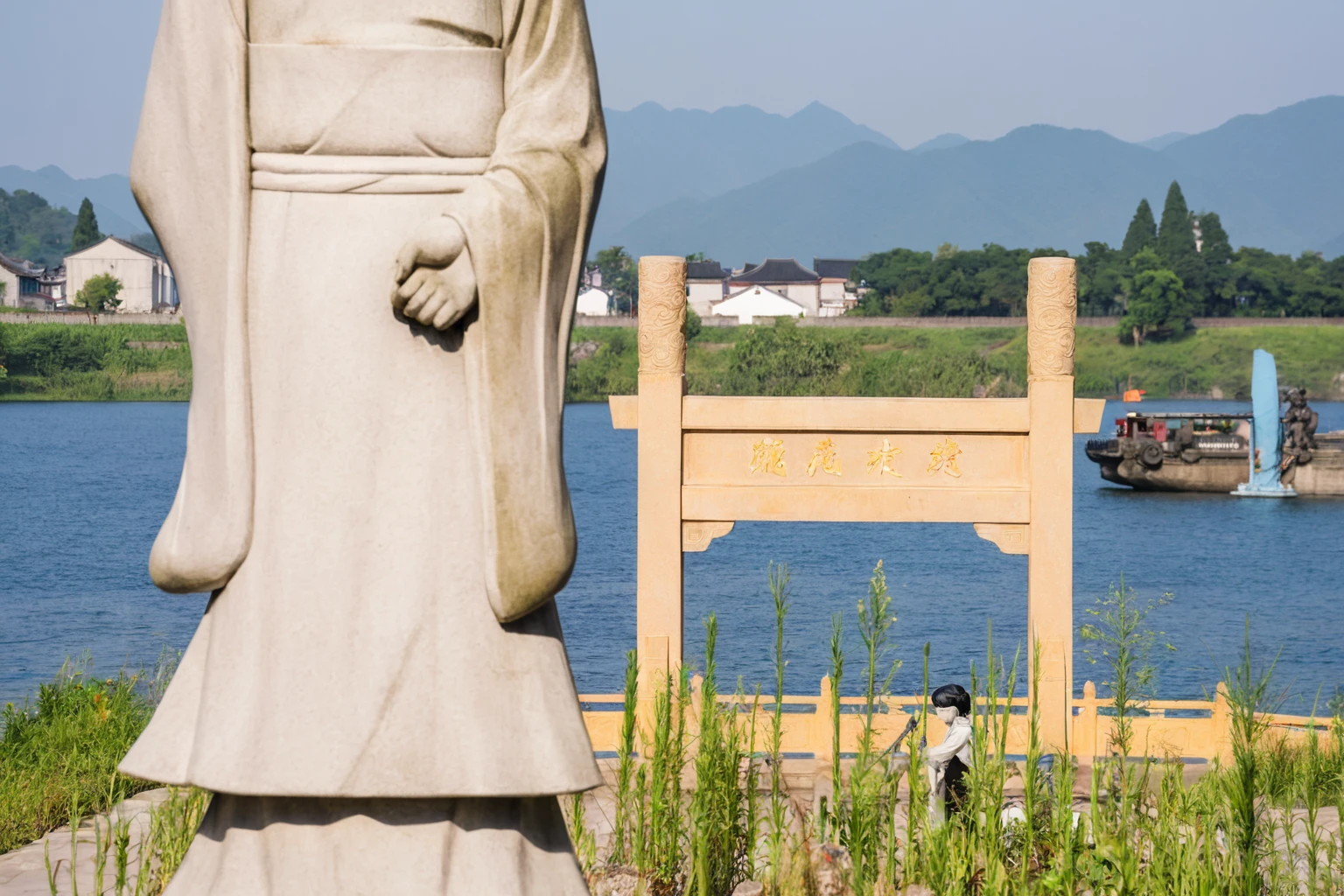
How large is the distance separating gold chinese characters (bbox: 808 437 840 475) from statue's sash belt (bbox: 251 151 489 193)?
578 centimetres

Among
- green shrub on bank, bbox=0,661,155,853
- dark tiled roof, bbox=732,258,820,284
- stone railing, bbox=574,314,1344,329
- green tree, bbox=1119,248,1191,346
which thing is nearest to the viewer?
green shrub on bank, bbox=0,661,155,853

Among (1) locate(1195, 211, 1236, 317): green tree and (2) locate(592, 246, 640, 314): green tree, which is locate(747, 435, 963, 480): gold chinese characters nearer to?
(1) locate(1195, 211, 1236, 317): green tree

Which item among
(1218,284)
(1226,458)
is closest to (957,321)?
(1218,284)

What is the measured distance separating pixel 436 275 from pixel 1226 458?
38.0 metres

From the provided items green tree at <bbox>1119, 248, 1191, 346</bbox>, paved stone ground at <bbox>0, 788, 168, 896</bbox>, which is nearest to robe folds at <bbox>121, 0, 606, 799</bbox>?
paved stone ground at <bbox>0, 788, 168, 896</bbox>

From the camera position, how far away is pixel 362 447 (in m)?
2.60

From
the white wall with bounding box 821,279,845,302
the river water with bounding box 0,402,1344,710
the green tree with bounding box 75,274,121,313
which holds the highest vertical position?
the white wall with bounding box 821,279,845,302

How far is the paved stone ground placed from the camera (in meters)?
4.94

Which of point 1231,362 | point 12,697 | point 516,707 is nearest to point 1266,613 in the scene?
point 12,697

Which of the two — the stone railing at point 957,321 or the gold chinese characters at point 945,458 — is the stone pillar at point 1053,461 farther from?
the stone railing at point 957,321

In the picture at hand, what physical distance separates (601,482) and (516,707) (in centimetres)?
3570

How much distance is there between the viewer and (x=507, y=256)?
102 inches

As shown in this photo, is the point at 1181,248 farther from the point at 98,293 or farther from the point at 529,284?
the point at 529,284

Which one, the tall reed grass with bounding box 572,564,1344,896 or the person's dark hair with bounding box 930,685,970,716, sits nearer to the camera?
the tall reed grass with bounding box 572,564,1344,896
